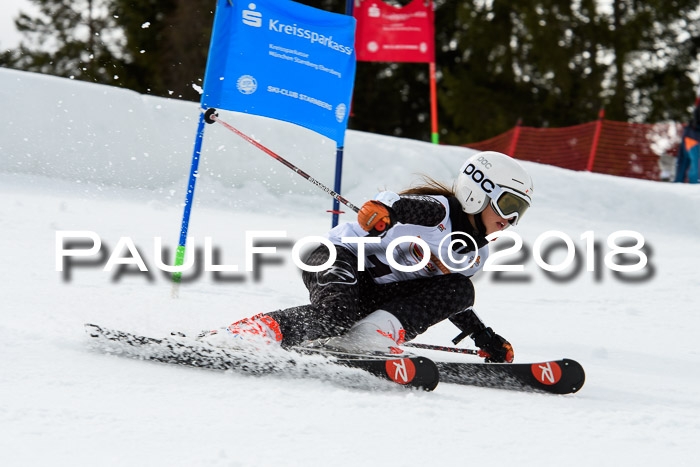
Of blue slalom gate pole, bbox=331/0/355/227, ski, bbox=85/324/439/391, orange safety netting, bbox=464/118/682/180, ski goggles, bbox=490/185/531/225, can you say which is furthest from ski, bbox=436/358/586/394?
orange safety netting, bbox=464/118/682/180

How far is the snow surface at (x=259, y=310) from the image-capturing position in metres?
2.21

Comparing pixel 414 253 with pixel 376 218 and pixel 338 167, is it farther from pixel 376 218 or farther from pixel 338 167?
pixel 338 167

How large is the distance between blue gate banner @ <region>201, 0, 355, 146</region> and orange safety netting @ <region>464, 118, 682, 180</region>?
9.31 metres

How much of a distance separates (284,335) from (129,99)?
6403 mm

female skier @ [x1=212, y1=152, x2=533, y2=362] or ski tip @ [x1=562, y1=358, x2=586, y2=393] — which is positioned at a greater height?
female skier @ [x1=212, y1=152, x2=533, y2=362]

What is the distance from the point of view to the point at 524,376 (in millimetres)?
3209

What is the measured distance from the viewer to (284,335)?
10.3 feet

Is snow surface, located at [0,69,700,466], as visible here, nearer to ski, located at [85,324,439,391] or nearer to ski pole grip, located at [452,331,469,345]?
ski, located at [85,324,439,391]

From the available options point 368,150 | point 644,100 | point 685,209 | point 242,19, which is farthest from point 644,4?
point 242,19

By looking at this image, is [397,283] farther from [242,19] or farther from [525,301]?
[525,301]

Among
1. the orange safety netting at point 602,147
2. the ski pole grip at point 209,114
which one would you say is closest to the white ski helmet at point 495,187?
the ski pole grip at point 209,114

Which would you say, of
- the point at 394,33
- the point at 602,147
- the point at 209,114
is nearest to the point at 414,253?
the point at 209,114

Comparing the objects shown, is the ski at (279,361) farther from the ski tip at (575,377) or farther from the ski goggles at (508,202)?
the ski goggles at (508,202)

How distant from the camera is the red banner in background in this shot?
11977 mm
